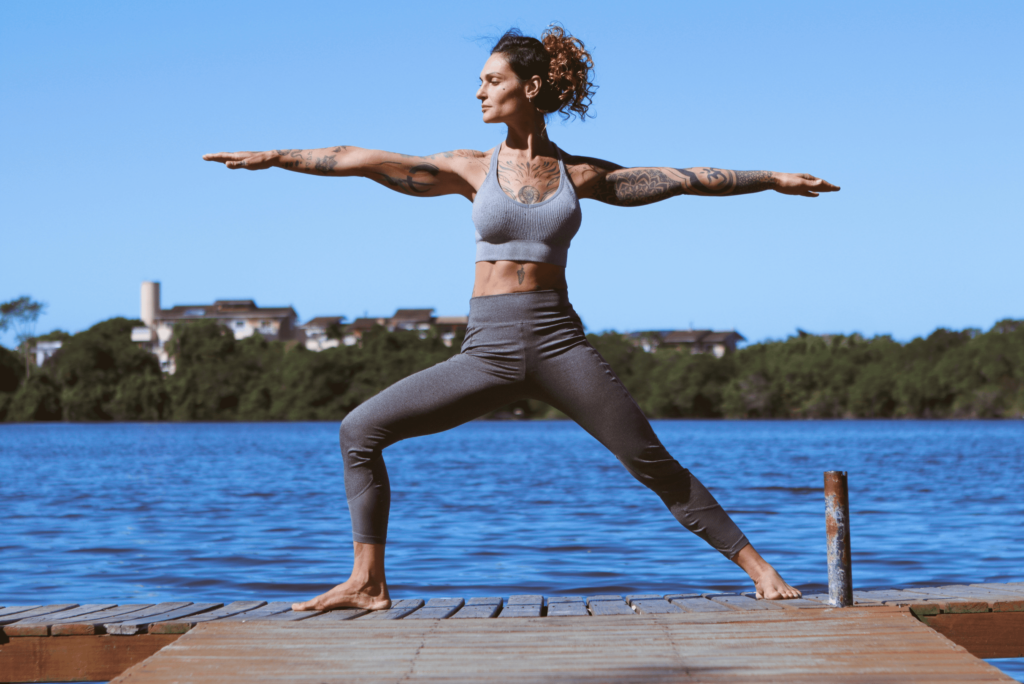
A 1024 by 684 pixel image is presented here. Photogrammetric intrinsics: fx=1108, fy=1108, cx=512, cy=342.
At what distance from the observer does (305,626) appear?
189 inches

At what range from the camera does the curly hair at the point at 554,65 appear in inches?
196

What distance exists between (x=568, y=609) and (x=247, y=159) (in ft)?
8.46

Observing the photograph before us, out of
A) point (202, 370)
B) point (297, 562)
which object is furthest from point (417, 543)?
point (202, 370)

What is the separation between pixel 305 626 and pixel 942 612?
119 inches

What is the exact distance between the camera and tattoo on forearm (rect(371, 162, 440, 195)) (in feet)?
16.9

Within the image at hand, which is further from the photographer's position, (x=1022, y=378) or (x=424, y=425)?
(x=1022, y=378)

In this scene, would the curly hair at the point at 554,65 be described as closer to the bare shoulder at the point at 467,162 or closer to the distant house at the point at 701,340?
the bare shoulder at the point at 467,162

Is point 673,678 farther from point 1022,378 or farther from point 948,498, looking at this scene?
point 1022,378

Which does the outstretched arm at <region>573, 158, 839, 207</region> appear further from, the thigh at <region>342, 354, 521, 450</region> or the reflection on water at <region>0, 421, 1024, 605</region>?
the reflection on water at <region>0, 421, 1024, 605</region>

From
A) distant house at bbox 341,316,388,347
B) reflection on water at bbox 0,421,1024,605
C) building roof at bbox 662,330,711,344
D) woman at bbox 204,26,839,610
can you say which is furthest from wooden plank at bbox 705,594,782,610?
building roof at bbox 662,330,711,344

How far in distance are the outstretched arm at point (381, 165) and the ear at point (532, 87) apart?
379 mm

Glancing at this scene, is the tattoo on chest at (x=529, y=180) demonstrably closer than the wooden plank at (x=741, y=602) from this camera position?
Yes

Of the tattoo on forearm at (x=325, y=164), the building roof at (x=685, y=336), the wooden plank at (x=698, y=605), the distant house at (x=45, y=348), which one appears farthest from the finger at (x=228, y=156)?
the distant house at (x=45, y=348)

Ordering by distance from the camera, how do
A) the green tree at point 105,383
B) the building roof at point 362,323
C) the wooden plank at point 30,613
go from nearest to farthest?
the wooden plank at point 30,613
the green tree at point 105,383
the building roof at point 362,323
